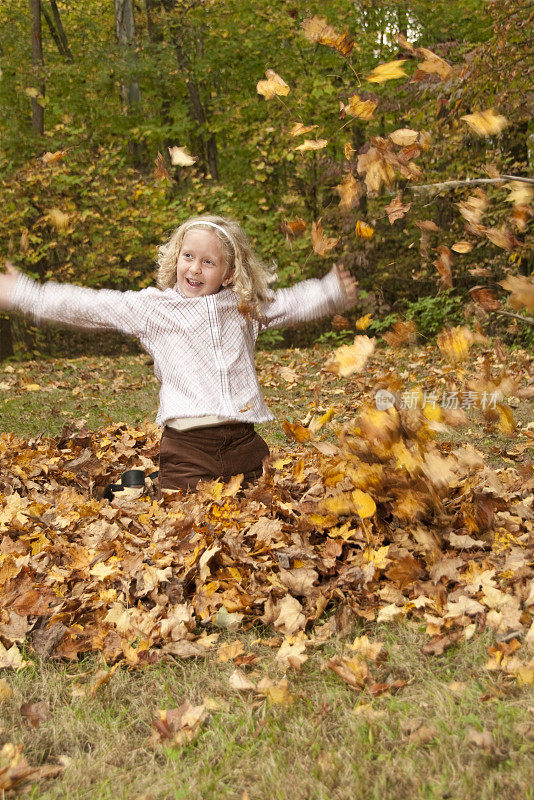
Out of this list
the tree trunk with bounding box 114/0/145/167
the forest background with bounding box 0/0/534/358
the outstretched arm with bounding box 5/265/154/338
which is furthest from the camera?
the tree trunk with bounding box 114/0/145/167

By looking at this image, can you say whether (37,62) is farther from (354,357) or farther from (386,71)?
(354,357)

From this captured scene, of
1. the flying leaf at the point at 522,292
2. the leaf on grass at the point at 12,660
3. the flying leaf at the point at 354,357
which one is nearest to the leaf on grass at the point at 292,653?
the leaf on grass at the point at 12,660

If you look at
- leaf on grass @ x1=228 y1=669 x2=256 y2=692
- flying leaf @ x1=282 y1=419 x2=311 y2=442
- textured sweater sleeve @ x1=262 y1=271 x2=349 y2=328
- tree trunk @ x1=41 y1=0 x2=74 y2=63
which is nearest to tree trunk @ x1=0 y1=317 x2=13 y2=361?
tree trunk @ x1=41 y1=0 x2=74 y2=63

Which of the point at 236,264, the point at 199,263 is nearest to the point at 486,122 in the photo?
the point at 236,264

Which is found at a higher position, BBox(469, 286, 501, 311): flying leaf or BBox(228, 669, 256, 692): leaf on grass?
BBox(469, 286, 501, 311): flying leaf

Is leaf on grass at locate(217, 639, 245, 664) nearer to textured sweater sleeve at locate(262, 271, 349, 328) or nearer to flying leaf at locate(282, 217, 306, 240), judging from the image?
textured sweater sleeve at locate(262, 271, 349, 328)

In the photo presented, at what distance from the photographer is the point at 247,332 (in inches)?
153

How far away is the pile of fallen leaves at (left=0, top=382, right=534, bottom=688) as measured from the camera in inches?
99.7

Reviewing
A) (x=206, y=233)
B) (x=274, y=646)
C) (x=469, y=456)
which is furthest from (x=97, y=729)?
(x=206, y=233)

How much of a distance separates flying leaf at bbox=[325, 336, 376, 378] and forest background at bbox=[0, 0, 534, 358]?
909 centimetres

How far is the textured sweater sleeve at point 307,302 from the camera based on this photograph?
144 inches

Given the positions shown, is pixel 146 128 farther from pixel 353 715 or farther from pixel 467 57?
pixel 353 715

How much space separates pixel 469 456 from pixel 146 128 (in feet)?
45.7

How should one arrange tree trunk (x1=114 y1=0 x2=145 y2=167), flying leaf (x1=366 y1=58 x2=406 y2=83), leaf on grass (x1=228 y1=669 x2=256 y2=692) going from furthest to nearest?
tree trunk (x1=114 y1=0 x2=145 y2=167)
flying leaf (x1=366 y1=58 x2=406 y2=83)
leaf on grass (x1=228 y1=669 x2=256 y2=692)
